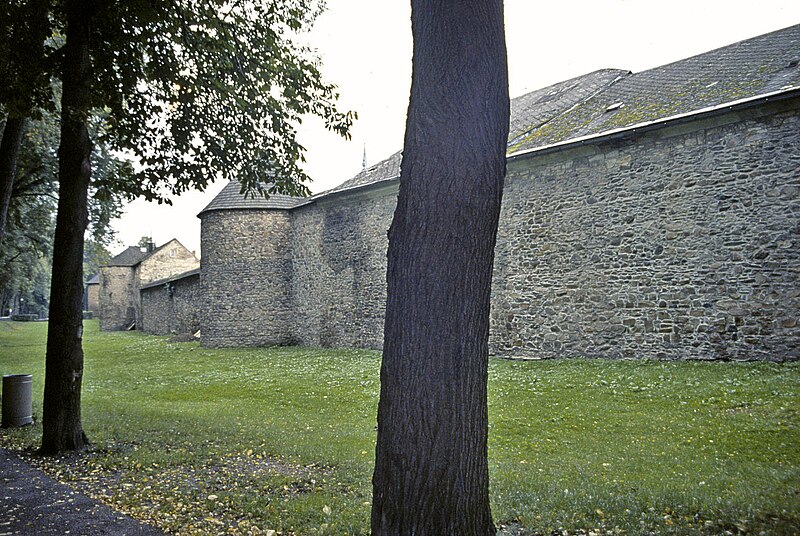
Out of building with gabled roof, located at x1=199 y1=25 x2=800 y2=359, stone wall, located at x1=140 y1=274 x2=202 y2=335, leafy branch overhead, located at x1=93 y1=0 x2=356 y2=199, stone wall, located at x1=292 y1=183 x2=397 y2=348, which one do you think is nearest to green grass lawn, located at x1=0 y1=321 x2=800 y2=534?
building with gabled roof, located at x1=199 y1=25 x2=800 y2=359

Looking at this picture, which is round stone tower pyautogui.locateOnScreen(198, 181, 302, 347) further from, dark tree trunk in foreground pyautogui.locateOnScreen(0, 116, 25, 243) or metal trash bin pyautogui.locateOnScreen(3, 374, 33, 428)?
metal trash bin pyautogui.locateOnScreen(3, 374, 33, 428)

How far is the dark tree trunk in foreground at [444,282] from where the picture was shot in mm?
3279

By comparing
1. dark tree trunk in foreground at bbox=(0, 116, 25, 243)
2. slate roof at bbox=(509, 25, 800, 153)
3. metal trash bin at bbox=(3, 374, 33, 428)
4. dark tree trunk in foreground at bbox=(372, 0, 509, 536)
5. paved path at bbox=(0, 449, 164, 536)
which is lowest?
paved path at bbox=(0, 449, 164, 536)

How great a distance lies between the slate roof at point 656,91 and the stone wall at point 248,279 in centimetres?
655

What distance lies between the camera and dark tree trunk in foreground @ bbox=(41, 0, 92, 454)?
7180 mm

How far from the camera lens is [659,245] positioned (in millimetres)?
13391

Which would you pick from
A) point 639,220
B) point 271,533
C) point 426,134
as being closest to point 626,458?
point 271,533

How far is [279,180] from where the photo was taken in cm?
954

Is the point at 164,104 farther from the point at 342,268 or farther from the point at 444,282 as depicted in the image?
the point at 342,268

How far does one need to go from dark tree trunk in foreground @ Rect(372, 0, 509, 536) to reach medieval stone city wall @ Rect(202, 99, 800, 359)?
10592mm

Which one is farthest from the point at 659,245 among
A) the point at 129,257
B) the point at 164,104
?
the point at 129,257

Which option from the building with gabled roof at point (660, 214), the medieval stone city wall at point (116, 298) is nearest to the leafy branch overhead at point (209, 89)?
the building with gabled roof at point (660, 214)

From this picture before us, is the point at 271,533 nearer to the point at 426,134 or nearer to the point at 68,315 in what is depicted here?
the point at 426,134

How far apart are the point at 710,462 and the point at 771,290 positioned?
23.5ft
